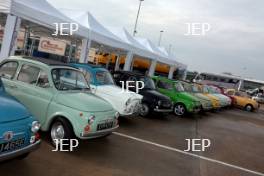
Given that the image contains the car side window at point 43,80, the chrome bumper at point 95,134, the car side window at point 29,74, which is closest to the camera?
the chrome bumper at point 95,134

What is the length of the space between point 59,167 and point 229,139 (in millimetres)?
7638

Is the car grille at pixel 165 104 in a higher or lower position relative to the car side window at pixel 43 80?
lower

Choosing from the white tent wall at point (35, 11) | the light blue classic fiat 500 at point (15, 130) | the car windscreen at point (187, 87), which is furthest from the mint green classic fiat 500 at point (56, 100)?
the car windscreen at point (187, 87)

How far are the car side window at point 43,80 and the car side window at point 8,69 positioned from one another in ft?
2.19

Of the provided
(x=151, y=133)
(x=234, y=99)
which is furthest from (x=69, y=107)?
(x=234, y=99)

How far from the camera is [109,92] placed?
30.3 feet

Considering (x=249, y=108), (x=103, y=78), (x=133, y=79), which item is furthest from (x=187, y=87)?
(x=249, y=108)

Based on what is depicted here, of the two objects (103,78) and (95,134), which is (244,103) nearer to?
(103,78)

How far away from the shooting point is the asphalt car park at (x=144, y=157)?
5.29 metres

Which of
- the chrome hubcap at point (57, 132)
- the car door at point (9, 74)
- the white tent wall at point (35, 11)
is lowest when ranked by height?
the chrome hubcap at point (57, 132)

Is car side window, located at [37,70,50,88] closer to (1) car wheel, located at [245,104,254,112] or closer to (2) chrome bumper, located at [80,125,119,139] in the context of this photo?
(2) chrome bumper, located at [80,125,119,139]

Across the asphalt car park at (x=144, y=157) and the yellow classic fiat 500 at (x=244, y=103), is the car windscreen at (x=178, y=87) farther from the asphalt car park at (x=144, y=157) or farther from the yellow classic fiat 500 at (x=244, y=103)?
the yellow classic fiat 500 at (x=244, y=103)

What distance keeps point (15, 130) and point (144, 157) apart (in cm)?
330

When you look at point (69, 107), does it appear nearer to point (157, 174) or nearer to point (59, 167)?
point (59, 167)
